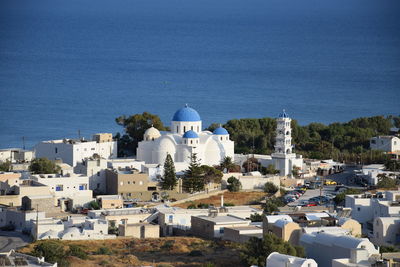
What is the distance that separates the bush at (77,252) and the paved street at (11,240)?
178cm

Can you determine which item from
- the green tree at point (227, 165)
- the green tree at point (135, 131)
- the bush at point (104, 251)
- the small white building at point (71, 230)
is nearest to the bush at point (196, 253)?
the bush at point (104, 251)

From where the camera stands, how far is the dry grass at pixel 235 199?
40.6 meters

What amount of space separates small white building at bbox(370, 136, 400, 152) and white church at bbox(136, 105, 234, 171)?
659cm

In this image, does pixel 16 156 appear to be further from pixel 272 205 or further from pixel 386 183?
pixel 386 183

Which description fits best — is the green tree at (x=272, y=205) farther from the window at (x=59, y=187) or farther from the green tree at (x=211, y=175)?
the window at (x=59, y=187)

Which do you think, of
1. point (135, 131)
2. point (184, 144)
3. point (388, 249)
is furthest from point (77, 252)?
point (135, 131)

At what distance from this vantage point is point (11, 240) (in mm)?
34000

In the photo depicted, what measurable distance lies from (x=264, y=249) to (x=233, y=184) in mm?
13163

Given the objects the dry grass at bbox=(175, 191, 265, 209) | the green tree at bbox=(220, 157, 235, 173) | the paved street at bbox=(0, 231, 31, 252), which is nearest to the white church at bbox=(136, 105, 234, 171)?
the green tree at bbox=(220, 157, 235, 173)

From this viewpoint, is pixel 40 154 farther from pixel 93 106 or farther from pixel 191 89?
pixel 191 89

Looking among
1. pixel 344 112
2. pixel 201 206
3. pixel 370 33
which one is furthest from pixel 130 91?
pixel 370 33

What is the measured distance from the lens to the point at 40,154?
4541cm

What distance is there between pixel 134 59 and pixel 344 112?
4786 centimetres

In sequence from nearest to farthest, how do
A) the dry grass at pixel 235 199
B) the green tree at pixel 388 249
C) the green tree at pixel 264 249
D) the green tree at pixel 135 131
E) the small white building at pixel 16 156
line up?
the green tree at pixel 264 249 < the green tree at pixel 388 249 < the dry grass at pixel 235 199 < the small white building at pixel 16 156 < the green tree at pixel 135 131
